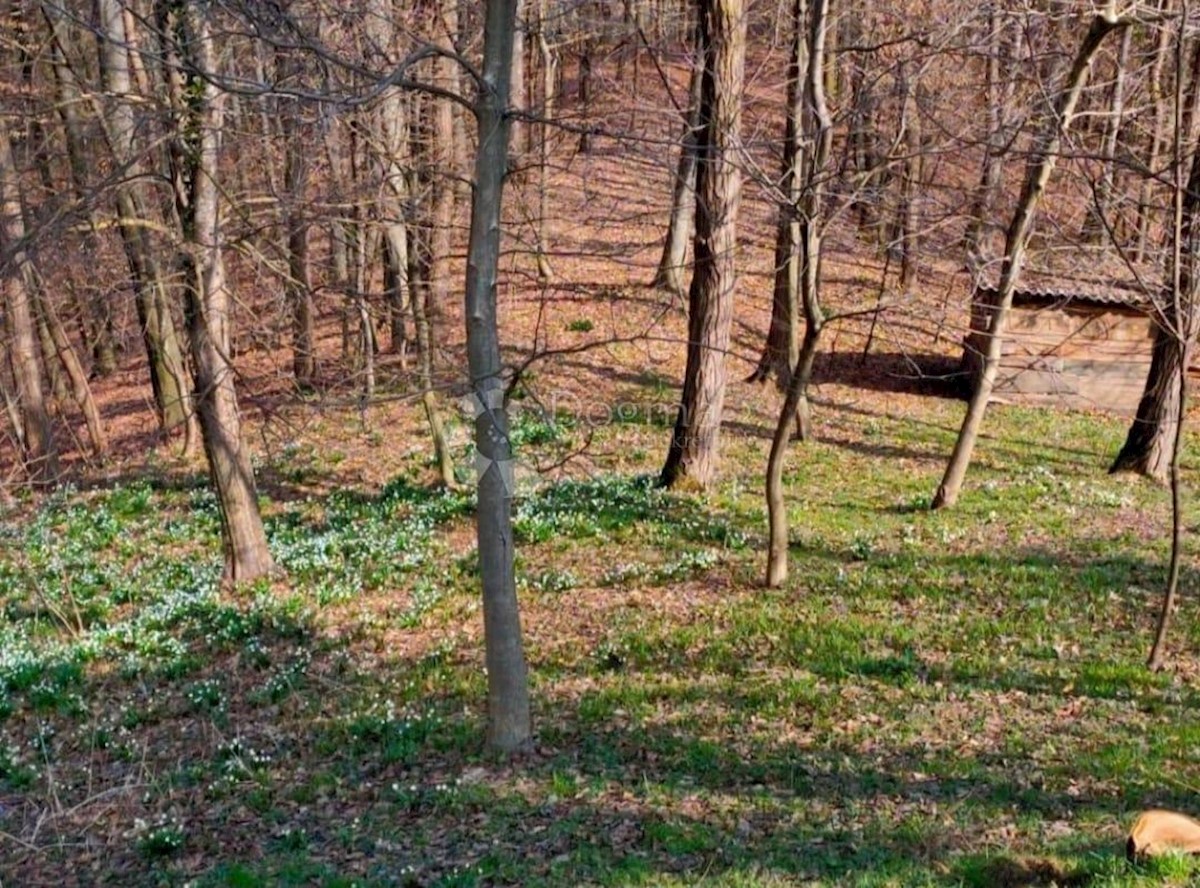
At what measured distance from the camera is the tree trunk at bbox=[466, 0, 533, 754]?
6.00m

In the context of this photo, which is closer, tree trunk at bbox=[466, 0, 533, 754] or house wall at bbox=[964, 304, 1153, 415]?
tree trunk at bbox=[466, 0, 533, 754]

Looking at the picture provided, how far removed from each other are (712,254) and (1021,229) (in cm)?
305

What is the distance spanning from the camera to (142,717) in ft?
27.5

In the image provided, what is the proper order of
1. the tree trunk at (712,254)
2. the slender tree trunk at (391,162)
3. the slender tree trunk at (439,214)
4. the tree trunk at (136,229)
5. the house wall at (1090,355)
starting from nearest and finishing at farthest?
the tree trunk at (136,229) → the slender tree trunk at (391,162) → the tree trunk at (712,254) → the slender tree trunk at (439,214) → the house wall at (1090,355)

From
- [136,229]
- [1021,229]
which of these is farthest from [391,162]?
[1021,229]

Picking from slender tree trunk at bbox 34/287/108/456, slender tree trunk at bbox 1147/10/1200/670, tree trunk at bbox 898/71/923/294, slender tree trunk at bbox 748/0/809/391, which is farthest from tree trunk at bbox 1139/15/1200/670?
slender tree trunk at bbox 34/287/108/456

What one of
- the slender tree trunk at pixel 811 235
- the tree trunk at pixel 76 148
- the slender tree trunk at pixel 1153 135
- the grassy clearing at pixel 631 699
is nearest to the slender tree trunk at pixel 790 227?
the slender tree trunk at pixel 811 235

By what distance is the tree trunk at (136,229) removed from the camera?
9.44 meters

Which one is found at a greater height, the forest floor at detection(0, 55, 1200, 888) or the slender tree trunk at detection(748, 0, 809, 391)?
the slender tree trunk at detection(748, 0, 809, 391)

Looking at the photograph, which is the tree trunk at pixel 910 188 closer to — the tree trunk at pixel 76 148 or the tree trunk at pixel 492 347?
the tree trunk at pixel 492 347

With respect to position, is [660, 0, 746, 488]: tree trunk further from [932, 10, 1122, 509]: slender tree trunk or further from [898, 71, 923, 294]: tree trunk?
[932, 10, 1122, 509]: slender tree trunk

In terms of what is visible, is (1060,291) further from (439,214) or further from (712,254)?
(439,214)

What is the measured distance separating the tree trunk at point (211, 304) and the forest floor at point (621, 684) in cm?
62

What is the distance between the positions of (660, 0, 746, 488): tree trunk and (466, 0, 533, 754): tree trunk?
3.41 meters
